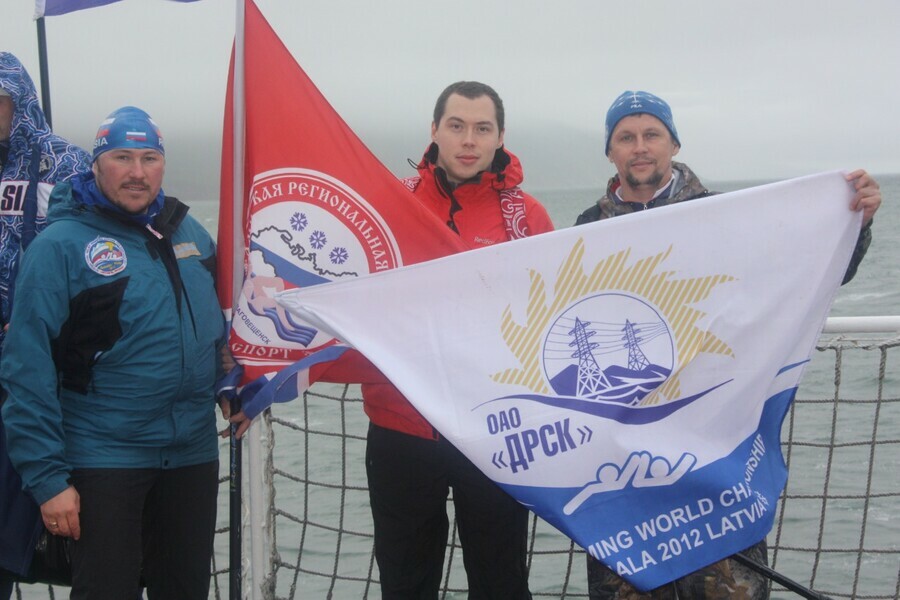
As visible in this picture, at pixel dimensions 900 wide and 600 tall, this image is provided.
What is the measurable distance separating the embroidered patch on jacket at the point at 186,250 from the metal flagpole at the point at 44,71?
882mm

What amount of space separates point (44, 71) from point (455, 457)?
216 centimetres

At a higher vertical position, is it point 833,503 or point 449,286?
point 449,286

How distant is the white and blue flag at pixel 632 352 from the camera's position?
2801 mm

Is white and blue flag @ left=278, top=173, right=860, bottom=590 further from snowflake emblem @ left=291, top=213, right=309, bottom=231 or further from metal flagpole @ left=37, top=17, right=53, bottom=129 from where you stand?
metal flagpole @ left=37, top=17, right=53, bottom=129

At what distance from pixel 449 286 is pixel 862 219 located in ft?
4.21

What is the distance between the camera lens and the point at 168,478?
123 inches

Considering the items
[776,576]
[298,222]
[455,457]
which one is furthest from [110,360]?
[776,576]

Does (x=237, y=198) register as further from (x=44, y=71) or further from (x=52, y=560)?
(x=52, y=560)

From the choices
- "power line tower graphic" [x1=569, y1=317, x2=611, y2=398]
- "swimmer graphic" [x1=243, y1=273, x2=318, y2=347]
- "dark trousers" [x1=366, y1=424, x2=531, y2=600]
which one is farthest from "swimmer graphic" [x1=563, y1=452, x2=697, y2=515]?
"swimmer graphic" [x1=243, y1=273, x2=318, y2=347]

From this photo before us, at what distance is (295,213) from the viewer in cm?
325

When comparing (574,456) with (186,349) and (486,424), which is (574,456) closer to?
(486,424)

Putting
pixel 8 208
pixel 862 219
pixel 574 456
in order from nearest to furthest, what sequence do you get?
pixel 574 456 < pixel 862 219 < pixel 8 208

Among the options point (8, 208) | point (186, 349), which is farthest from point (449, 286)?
point (8, 208)

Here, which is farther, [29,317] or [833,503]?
[833,503]
